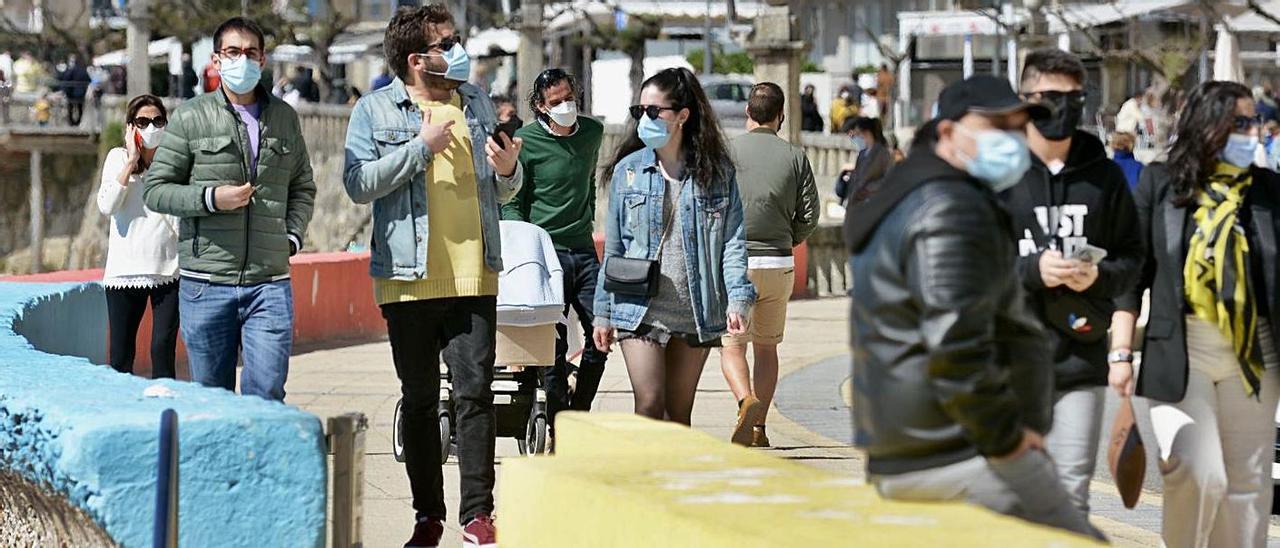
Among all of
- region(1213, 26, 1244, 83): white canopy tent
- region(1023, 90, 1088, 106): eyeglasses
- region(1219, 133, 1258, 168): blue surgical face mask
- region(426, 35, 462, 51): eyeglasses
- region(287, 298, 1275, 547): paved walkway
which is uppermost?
region(1213, 26, 1244, 83): white canopy tent

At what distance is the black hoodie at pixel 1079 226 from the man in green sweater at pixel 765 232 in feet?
12.5

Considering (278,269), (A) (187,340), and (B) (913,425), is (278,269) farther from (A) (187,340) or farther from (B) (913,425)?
(B) (913,425)

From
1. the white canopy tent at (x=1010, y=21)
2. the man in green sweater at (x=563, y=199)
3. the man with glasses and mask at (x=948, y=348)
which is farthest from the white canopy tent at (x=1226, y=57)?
the white canopy tent at (x=1010, y=21)

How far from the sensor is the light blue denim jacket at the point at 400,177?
7258mm

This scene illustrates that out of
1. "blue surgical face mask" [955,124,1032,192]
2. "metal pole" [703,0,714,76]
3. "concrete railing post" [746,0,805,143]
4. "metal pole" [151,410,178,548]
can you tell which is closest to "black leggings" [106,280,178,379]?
"metal pole" [151,410,178,548]

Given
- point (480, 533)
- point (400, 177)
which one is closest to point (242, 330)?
point (400, 177)

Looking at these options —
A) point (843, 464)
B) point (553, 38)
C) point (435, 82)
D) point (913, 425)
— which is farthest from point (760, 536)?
point (553, 38)

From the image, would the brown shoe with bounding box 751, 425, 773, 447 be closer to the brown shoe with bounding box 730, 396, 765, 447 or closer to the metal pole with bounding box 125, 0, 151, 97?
the brown shoe with bounding box 730, 396, 765, 447

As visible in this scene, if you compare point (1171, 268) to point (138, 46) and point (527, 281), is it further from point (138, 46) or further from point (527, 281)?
point (138, 46)

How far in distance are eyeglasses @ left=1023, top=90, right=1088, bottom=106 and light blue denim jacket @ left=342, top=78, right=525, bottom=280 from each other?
6.61 ft

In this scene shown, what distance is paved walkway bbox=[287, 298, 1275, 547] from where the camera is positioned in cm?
853

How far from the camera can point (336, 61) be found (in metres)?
66.1

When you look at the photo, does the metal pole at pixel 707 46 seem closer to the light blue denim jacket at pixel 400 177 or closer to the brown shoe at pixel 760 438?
the brown shoe at pixel 760 438

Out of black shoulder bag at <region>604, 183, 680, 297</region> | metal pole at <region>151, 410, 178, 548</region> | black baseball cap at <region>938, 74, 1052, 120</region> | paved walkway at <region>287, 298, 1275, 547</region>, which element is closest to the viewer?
black baseball cap at <region>938, 74, 1052, 120</region>
